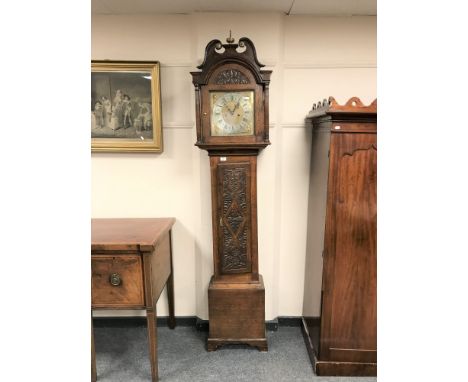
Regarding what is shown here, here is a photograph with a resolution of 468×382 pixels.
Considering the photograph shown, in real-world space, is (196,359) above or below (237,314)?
below

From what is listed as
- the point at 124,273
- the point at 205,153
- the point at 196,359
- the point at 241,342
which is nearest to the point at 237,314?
the point at 241,342

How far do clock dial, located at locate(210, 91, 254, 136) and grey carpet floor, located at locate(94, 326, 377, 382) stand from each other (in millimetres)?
1472

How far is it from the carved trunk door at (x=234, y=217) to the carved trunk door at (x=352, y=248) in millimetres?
528

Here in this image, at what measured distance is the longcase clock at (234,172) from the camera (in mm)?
2104

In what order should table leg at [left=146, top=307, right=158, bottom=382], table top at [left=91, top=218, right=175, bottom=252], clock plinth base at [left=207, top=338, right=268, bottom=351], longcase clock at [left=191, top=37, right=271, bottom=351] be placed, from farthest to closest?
clock plinth base at [left=207, top=338, right=268, bottom=351] < longcase clock at [left=191, top=37, right=271, bottom=351] < table leg at [left=146, top=307, right=158, bottom=382] < table top at [left=91, top=218, right=175, bottom=252]

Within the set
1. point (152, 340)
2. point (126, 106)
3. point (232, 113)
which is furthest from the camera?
point (126, 106)

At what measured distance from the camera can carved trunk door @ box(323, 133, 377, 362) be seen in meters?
1.96

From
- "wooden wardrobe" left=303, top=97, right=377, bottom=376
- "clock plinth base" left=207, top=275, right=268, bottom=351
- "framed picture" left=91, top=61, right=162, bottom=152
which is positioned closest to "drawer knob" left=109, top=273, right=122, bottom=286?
"clock plinth base" left=207, top=275, right=268, bottom=351

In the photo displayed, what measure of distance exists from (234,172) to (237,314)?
37.2 inches

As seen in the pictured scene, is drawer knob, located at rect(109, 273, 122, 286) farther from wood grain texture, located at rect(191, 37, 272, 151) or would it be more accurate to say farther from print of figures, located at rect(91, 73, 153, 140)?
print of figures, located at rect(91, 73, 153, 140)

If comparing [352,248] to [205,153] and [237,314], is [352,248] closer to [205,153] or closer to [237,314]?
[237,314]

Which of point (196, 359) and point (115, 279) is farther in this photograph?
point (196, 359)

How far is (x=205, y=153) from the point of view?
8.04 feet
